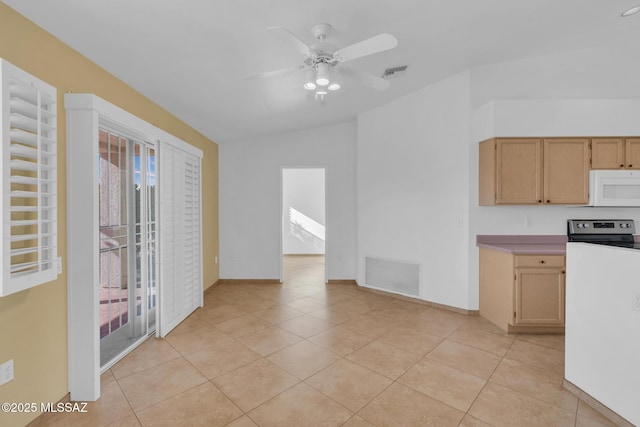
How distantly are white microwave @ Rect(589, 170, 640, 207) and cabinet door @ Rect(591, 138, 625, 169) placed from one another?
0.10 meters

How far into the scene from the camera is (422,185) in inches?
161

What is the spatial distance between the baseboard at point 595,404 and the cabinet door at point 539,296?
933 mm

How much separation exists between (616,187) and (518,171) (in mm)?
1016

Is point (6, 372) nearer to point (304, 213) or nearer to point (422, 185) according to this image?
point (422, 185)

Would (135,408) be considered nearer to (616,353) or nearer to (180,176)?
(180,176)

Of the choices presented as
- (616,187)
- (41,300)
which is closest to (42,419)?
(41,300)

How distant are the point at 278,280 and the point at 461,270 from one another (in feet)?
10.1

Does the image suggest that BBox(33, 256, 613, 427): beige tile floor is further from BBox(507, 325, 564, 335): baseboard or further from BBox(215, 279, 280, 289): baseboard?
BBox(215, 279, 280, 289): baseboard

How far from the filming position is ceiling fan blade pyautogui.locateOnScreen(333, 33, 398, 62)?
181 cm

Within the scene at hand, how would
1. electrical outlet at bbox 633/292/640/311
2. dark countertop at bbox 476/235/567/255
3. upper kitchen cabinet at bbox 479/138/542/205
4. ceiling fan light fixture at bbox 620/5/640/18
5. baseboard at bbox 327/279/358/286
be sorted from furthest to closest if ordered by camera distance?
baseboard at bbox 327/279/358/286 < dark countertop at bbox 476/235/567/255 < upper kitchen cabinet at bbox 479/138/542/205 < ceiling fan light fixture at bbox 620/5/640/18 < electrical outlet at bbox 633/292/640/311

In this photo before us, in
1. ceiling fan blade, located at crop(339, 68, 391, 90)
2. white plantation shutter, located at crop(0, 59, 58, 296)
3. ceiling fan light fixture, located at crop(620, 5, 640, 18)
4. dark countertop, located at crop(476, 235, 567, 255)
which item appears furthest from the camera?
dark countertop, located at crop(476, 235, 567, 255)

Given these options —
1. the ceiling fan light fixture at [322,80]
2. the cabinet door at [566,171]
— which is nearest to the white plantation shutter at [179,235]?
the ceiling fan light fixture at [322,80]

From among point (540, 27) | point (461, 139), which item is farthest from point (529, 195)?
point (540, 27)

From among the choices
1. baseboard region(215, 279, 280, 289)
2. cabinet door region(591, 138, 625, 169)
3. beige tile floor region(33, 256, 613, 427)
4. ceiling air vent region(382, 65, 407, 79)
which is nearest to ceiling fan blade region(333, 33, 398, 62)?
ceiling air vent region(382, 65, 407, 79)
